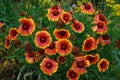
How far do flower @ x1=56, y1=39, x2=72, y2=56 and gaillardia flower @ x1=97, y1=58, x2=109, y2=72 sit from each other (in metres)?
0.33

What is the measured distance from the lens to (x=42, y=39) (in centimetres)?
353

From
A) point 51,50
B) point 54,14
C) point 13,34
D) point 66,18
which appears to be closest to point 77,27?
point 66,18

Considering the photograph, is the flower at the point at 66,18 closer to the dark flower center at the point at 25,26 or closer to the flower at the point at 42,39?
the flower at the point at 42,39

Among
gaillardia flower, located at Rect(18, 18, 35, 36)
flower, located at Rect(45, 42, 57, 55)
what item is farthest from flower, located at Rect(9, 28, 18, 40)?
flower, located at Rect(45, 42, 57, 55)

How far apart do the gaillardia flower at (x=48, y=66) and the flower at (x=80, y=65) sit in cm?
17

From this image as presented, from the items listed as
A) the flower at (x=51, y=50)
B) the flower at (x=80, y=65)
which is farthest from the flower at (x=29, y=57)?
the flower at (x=80, y=65)

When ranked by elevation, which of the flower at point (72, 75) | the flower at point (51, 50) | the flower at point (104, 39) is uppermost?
the flower at point (51, 50)

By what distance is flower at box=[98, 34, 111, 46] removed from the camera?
3682 millimetres

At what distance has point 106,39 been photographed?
3.70 meters

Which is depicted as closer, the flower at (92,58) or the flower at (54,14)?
the flower at (92,58)

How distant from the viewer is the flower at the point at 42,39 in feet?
11.4

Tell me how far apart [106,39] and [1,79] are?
121cm

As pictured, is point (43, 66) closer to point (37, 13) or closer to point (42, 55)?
point (42, 55)

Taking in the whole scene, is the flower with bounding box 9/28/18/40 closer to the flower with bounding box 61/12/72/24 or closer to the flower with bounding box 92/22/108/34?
the flower with bounding box 61/12/72/24
